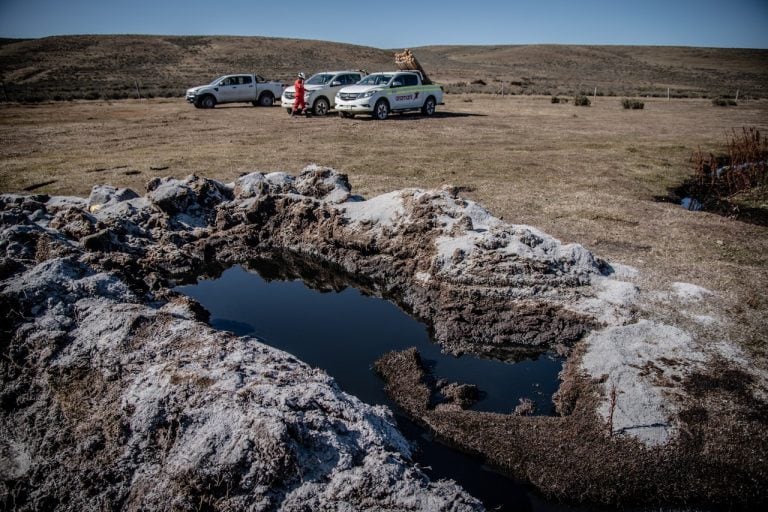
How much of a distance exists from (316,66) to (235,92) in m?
45.5

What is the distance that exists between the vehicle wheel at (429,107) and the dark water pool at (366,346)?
16.1 m

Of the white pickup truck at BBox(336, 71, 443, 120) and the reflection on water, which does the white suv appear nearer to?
the white pickup truck at BBox(336, 71, 443, 120)

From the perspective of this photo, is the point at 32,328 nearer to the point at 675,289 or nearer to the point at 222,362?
the point at 222,362

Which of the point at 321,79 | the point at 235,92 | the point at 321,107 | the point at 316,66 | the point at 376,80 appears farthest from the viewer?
the point at 316,66

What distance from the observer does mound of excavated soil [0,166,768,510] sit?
9.20 feet

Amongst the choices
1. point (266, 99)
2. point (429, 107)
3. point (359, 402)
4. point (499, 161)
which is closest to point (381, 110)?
point (429, 107)

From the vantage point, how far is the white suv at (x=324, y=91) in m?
20.6

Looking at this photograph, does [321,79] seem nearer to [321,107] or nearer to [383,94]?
[321,107]

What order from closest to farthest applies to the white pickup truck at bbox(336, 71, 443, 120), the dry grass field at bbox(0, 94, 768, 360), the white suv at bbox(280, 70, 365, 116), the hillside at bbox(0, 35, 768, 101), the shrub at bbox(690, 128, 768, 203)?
1. the dry grass field at bbox(0, 94, 768, 360)
2. the shrub at bbox(690, 128, 768, 203)
3. the white pickup truck at bbox(336, 71, 443, 120)
4. the white suv at bbox(280, 70, 365, 116)
5. the hillside at bbox(0, 35, 768, 101)

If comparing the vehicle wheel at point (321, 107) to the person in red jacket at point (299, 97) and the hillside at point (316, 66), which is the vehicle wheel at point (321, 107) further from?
the hillside at point (316, 66)

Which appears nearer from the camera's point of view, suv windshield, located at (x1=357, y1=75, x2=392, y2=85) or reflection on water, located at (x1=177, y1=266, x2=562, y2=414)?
reflection on water, located at (x1=177, y1=266, x2=562, y2=414)

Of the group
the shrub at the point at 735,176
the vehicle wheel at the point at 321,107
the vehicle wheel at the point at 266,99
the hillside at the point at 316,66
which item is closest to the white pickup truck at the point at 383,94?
the vehicle wheel at the point at 321,107

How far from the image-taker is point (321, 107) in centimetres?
2098

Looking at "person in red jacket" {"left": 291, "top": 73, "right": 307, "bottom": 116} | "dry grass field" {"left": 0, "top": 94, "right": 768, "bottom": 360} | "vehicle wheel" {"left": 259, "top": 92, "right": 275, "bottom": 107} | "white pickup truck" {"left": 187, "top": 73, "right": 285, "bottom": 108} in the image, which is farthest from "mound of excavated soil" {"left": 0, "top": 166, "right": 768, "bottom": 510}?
"vehicle wheel" {"left": 259, "top": 92, "right": 275, "bottom": 107}
